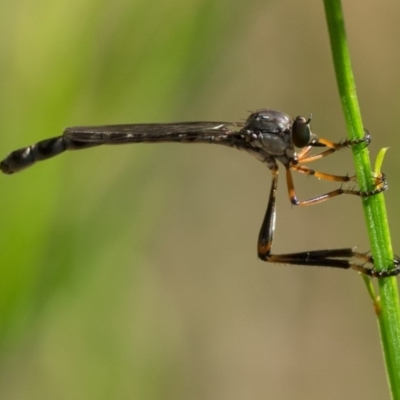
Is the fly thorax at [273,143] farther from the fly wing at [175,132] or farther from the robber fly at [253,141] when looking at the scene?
the fly wing at [175,132]

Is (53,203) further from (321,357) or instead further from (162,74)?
(321,357)

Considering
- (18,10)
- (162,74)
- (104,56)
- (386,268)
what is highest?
(18,10)

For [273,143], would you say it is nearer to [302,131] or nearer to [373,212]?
[302,131]

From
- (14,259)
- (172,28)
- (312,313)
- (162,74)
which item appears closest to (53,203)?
(14,259)

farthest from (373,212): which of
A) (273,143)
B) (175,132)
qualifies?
(175,132)

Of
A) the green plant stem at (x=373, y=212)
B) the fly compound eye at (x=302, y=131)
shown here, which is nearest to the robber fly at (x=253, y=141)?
the fly compound eye at (x=302, y=131)

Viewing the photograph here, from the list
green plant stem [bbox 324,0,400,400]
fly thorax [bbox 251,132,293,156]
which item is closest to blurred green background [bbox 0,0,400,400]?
fly thorax [bbox 251,132,293,156]
